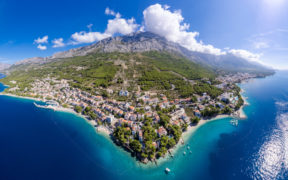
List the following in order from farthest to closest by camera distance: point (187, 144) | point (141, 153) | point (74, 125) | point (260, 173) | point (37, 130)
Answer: point (74, 125) → point (37, 130) → point (187, 144) → point (141, 153) → point (260, 173)

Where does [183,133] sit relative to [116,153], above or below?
above

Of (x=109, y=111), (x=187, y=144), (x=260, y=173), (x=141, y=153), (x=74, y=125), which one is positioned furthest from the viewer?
(x=109, y=111)

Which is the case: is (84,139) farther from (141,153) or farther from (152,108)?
(152,108)

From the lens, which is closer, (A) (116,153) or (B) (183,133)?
(A) (116,153)

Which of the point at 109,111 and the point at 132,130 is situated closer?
the point at 132,130

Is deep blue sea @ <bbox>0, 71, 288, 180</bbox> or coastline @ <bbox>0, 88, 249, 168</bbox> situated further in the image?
coastline @ <bbox>0, 88, 249, 168</bbox>

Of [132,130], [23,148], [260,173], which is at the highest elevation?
[132,130]

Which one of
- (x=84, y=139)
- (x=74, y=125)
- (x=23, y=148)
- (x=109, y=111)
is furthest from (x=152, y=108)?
(x=23, y=148)

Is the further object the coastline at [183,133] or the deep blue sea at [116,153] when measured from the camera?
the coastline at [183,133]
